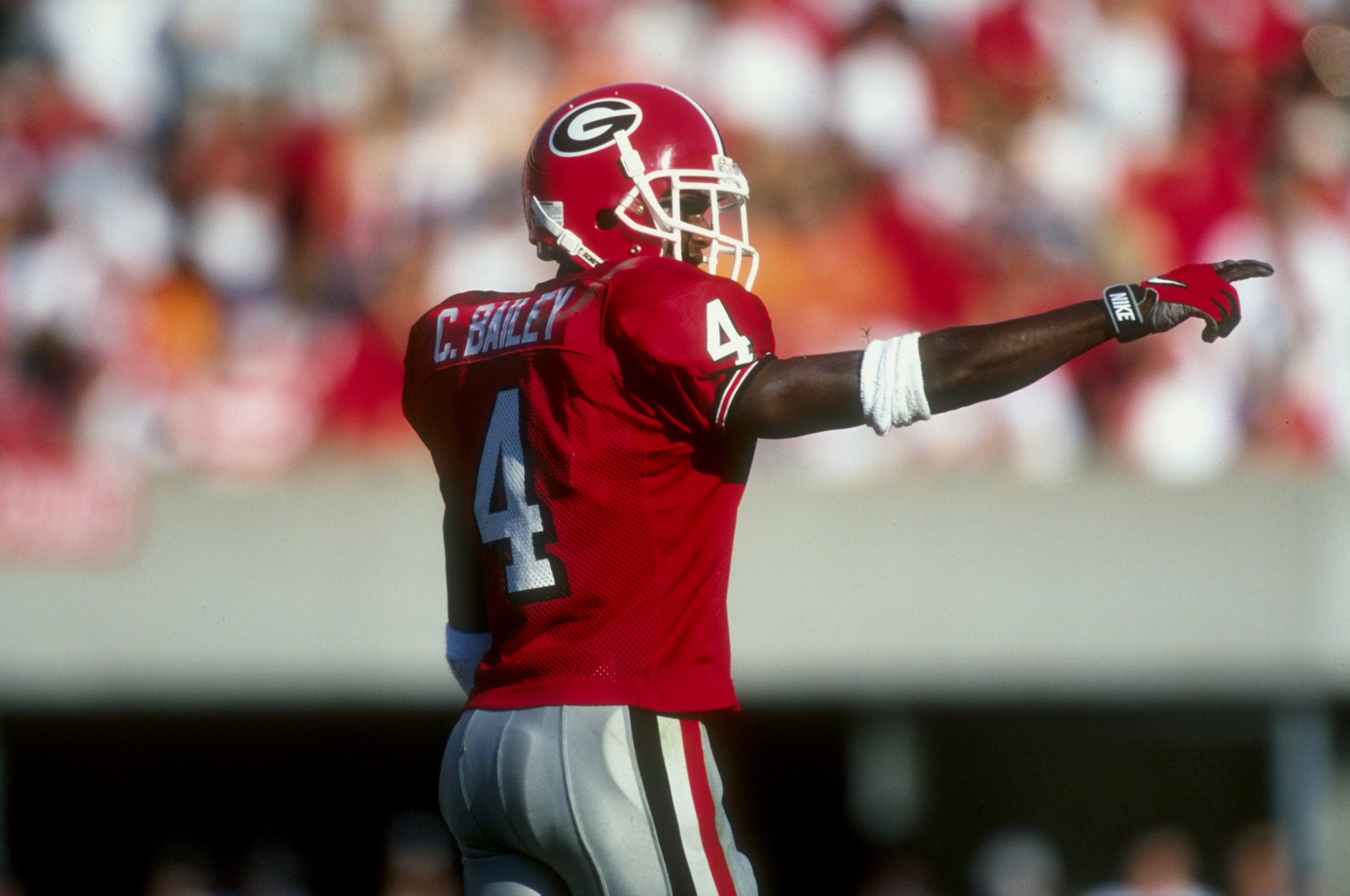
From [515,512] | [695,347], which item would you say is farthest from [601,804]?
[695,347]

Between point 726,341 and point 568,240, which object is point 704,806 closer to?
point 726,341

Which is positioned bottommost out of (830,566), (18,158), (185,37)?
(830,566)

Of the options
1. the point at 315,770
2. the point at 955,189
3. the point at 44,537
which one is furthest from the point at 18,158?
the point at 955,189

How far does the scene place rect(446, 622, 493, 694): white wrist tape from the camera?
312 centimetres

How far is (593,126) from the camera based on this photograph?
307 centimetres

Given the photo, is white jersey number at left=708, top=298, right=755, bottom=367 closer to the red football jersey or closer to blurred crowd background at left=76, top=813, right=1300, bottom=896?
the red football jersey

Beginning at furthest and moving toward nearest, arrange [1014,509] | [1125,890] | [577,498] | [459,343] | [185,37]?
1. [185,37]
2. [1125,890]
3. [1014,509]
4. [459,343]
5. [577,498]

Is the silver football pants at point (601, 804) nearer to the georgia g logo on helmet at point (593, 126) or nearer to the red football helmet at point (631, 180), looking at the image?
the red football helmet at point (631, 180)

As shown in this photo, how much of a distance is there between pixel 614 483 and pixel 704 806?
0.50 meters

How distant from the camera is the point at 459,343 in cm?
303

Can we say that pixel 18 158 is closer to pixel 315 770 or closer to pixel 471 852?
pixel 315 770

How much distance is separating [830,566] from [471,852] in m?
5.25

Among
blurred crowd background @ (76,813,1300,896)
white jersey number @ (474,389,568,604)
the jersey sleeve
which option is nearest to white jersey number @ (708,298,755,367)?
the jersey sleeve

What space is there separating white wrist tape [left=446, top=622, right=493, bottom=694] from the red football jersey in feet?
0.53
